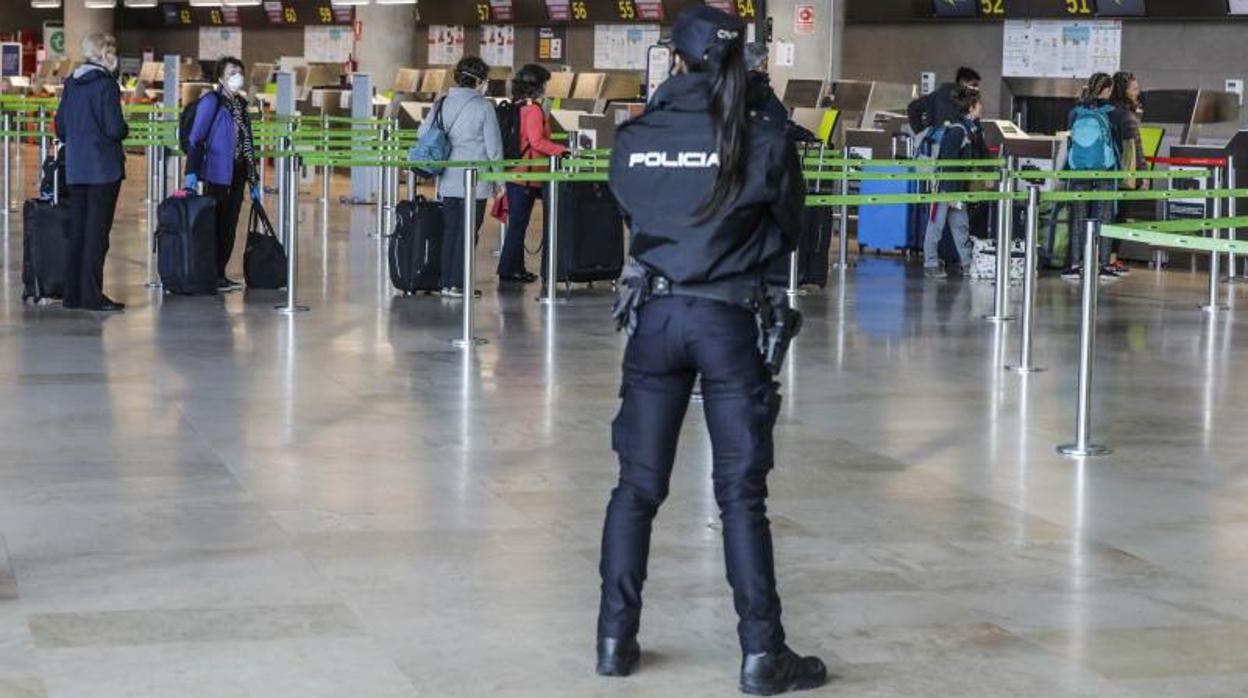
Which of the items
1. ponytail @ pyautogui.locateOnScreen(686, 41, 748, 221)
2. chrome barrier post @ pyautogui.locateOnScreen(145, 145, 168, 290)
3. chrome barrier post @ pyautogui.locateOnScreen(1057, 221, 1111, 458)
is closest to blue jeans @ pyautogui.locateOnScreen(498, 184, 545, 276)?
chrome barrier post @ pyautogui.locateOnScreen(145, 145, 168, 290)

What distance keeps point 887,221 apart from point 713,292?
41.7 feet

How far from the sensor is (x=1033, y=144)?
17969 millimetres

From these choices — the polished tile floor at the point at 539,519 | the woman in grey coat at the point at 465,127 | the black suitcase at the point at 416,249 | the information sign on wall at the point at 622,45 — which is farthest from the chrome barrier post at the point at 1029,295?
the information sign on wall at the point at 622,45

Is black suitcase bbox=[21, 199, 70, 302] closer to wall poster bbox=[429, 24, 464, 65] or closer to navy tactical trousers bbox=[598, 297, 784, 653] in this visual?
navy tactical trousers bbox=[598, 297, 784, 653]

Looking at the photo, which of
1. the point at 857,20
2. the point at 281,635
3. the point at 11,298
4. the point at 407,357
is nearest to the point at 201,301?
the point at 11,298

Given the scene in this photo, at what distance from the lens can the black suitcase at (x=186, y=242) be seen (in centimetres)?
1263

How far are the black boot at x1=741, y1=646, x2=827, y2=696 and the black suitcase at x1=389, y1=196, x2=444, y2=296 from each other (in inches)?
338

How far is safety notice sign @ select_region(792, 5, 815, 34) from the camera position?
22.1 m

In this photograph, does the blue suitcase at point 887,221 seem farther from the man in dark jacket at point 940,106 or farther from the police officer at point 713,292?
the police officer at point 713,292

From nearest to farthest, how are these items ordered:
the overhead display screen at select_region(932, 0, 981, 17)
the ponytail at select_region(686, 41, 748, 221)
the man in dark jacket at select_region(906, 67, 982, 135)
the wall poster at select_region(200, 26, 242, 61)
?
the ponytail at select_region(686, 41, 748, 221), the man in dark jacket at select_region(906, 67, 982, 135), the overhead display screen at select_region(932, 0, 981, 17), the wall poster at select_region(200, 26, 242, 61)

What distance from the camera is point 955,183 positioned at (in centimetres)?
1548

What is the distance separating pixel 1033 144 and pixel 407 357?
913 centimetres

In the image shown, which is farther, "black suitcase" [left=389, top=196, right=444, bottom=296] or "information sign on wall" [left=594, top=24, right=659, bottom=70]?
"information sign on wall" [left=594, top=24, right=659, bottom=70]

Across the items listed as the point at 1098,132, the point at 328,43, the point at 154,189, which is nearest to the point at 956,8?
the point at 1098,132
